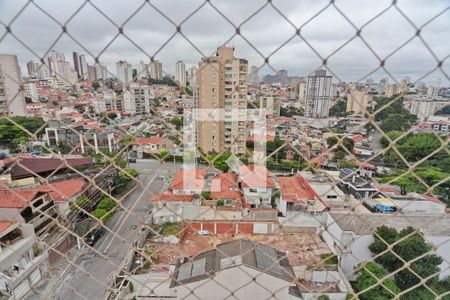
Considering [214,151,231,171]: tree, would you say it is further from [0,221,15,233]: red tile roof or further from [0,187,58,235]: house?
[0,221,15,233]: red tile roof

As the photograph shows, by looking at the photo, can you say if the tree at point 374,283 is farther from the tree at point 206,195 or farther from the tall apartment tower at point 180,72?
the tall apartment tower at point 180,72

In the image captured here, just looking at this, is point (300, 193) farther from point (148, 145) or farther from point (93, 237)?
point (148, 145)

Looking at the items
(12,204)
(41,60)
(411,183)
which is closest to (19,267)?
(12,204)

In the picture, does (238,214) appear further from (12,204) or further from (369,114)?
(369,114)

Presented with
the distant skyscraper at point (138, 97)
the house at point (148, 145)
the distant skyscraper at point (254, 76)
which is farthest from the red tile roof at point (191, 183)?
the distant skyscraper at point (254, 76)

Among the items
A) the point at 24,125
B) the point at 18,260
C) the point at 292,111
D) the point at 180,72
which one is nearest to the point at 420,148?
the point at 292,111

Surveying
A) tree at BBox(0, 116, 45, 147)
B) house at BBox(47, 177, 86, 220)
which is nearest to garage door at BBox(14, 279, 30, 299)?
house at BBox(47, 177, 86, 220)
